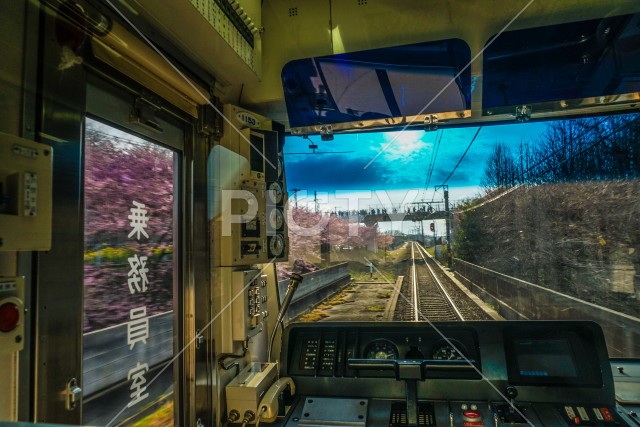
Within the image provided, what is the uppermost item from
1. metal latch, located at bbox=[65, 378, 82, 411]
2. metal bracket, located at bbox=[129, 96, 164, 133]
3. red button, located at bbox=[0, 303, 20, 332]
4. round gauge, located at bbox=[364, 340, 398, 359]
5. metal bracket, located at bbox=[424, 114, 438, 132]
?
metal bracket, located at bbox=[424, 114, 438, 132]

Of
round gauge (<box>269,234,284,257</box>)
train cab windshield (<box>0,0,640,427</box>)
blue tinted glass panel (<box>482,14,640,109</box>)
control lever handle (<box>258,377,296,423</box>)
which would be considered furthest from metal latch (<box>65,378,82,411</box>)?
blue tinted glass panel (<box>482,14,640,109</box>)

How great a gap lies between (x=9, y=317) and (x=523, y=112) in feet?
8.36

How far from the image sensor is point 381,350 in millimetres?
2045

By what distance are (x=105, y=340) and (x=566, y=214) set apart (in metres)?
2.47

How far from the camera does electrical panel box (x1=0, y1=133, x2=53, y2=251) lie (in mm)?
869

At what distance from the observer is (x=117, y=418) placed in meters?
1.52

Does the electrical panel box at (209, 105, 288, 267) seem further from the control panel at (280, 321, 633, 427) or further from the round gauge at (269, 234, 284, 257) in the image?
the control panel at (280, 321, 633, 427)

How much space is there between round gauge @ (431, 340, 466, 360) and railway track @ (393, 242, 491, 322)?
7.7 inches

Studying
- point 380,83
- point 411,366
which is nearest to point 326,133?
point 380,83

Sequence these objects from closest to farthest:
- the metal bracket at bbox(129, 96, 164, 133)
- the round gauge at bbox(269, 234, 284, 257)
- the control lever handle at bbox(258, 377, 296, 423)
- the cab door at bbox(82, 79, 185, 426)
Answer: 1. the cab door at bbox(82, 79, 185, 426)
2. the metal bracket at bbox(129, 96, 164, 133)
3. the control lever handle at bbox(258, 377, 296, 423)
4. the round gauge at bbox(269, 234, 284, 257)

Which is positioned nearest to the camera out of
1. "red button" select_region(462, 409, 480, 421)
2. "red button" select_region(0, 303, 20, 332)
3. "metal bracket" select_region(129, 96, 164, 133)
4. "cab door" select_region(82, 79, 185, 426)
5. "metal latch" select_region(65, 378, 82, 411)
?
"red button" select_region(0, 303, 20, 332)

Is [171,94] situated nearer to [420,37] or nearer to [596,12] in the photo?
[420,37]

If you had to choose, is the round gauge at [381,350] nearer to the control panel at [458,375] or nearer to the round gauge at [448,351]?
the control panel at [458,375]

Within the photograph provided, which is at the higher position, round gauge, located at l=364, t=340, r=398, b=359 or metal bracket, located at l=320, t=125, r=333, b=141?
metal bracket, located at l=320, t=125, r=333, b=141
